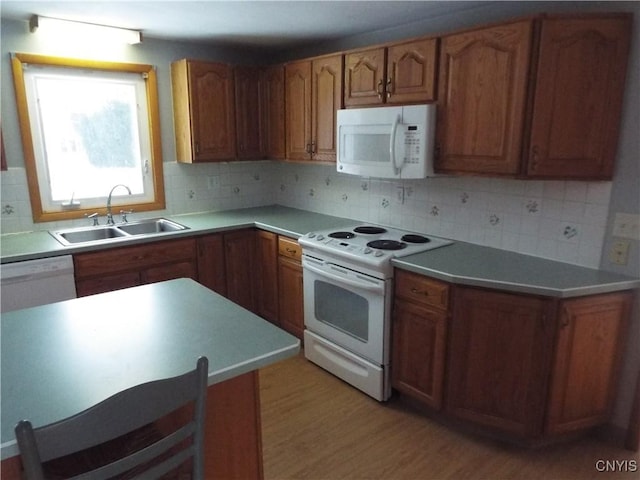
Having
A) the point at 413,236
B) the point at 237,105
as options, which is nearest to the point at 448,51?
the point at 413,236

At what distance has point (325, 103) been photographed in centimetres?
317

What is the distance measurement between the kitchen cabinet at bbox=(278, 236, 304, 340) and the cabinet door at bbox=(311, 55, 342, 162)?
72 centimetres

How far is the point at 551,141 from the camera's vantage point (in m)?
2.13

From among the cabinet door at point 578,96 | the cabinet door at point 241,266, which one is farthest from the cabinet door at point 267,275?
the cabinet door at point 578,96

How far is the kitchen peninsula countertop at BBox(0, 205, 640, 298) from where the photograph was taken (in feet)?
6.77

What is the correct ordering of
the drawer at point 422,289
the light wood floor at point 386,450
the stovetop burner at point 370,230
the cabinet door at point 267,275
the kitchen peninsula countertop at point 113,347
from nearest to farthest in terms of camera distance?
the kitchen peninsula countertop at point 113,347
the light wood floor at point 386,450
the drawer at point 422,289
the stovetop burner at point 370,230
the cabinet door at point 267,275

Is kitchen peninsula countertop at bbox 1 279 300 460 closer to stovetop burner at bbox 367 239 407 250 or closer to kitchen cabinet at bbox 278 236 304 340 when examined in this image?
stovetop burner at bbox 367 239 407 250

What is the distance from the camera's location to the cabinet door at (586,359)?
2.06 metres

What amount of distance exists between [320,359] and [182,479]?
1794mm

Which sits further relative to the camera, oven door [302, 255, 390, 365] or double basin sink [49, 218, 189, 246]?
double basin sink [49, 218, 189, 246]

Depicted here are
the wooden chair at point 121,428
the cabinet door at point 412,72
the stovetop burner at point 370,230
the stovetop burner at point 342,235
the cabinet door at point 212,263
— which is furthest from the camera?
the cabinet door at point 212,263

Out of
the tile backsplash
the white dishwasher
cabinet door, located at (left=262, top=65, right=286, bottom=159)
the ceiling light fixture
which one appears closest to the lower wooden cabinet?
→ the tile backsplash

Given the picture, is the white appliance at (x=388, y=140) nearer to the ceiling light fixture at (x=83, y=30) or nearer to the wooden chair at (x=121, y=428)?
the ceiling light fixture at (x=83, y=30)

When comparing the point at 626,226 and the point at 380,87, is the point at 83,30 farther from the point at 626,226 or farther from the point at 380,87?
the point at 626,226
